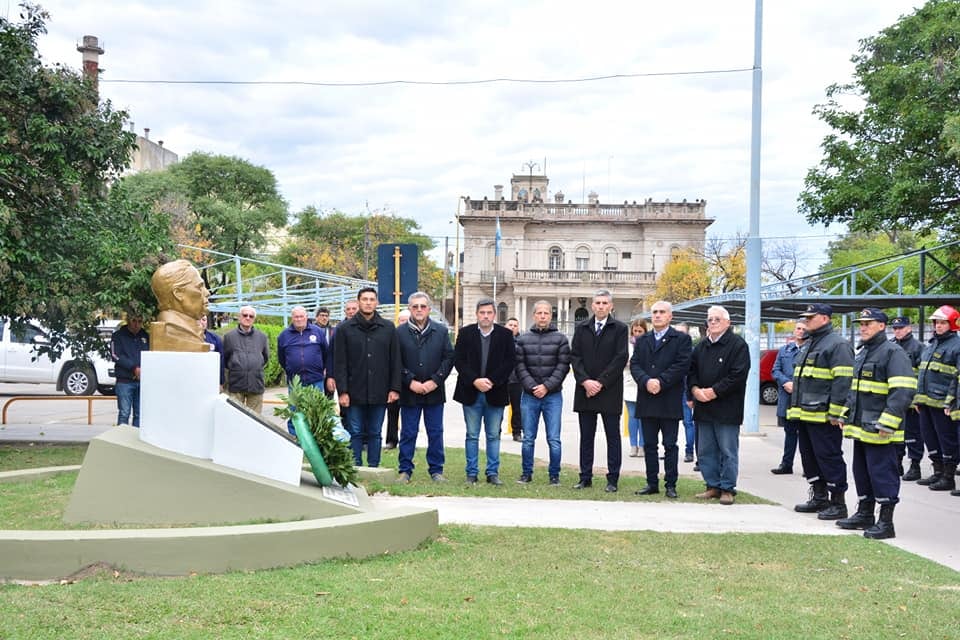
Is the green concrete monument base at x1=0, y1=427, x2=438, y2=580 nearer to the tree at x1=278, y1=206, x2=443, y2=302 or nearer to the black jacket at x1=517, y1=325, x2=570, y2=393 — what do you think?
the black jacket at x1=517, y1=325, x2=570, y2=393

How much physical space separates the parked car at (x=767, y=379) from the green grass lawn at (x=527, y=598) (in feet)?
51.6

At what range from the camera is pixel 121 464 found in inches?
256

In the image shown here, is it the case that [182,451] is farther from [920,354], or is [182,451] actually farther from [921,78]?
[921,78]

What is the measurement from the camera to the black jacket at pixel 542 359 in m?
9.24

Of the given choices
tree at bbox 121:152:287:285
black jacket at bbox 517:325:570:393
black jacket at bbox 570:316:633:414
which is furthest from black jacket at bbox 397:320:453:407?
tree at bbox 121:152:287:285

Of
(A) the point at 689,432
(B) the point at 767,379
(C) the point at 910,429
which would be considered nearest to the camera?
(C) the point at 910,429

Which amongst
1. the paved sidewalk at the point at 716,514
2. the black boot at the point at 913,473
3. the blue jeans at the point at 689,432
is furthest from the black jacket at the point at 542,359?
the black boot at the point at 913,473

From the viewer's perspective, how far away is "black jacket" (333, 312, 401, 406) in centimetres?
896

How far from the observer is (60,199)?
10.5 meters

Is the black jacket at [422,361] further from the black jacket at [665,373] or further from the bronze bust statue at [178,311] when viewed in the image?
the bronze bust statue at [178,311]

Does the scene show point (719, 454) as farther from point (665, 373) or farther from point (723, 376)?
point (665, 373)

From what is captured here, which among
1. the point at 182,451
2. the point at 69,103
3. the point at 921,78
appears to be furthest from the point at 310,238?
the point at 182,451

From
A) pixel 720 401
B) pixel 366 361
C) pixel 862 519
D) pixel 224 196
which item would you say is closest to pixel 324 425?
pixel 366 361

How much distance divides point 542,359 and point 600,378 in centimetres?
64
